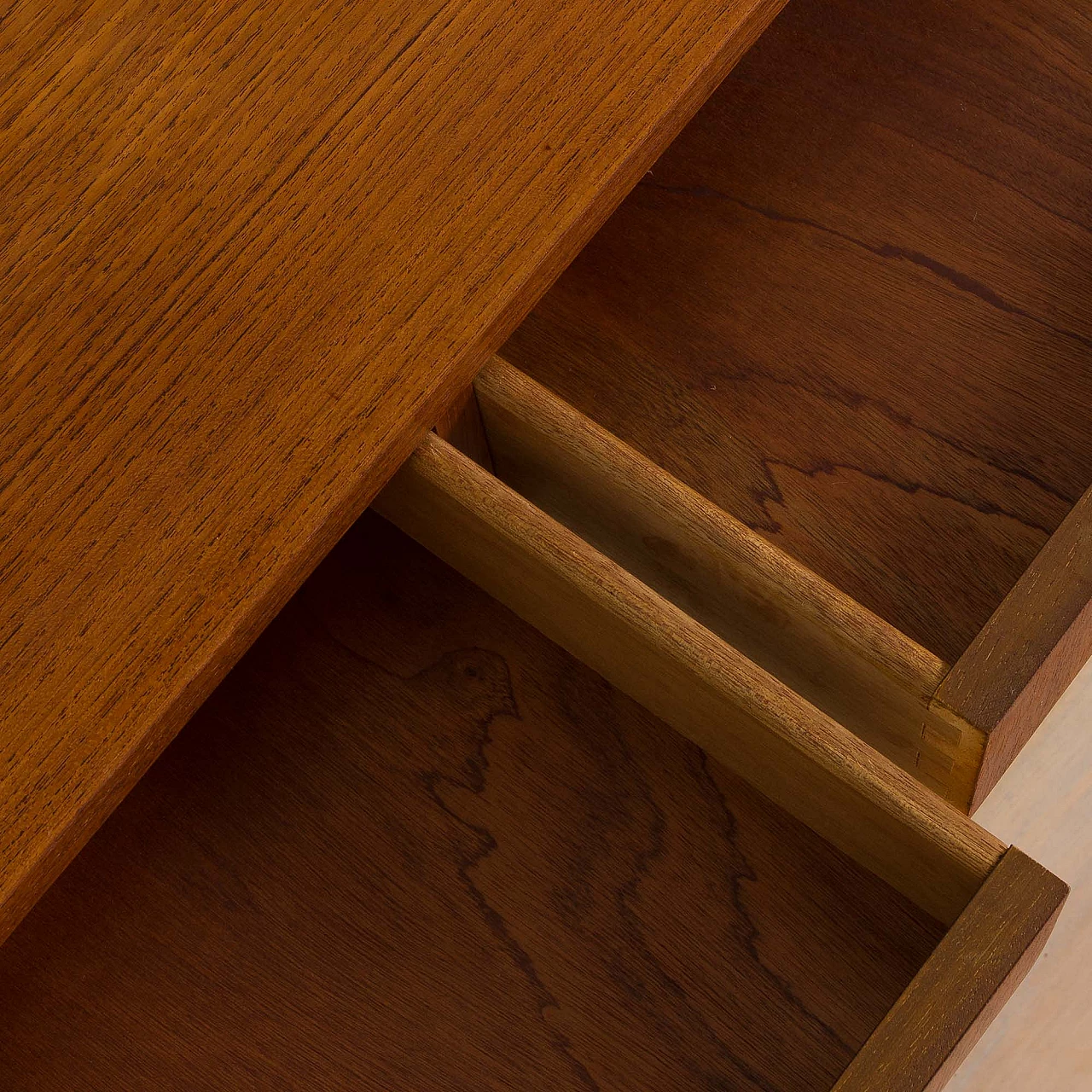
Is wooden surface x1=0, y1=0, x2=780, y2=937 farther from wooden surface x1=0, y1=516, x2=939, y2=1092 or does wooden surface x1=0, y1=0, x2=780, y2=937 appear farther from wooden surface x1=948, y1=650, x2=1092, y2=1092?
wooden surface x1=948, y1=650, x2=1092, y2=1092

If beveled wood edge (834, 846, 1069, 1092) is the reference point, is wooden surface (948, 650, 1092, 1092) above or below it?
above

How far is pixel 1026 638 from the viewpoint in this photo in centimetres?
60

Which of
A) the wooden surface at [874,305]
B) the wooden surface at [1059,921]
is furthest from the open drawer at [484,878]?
the wooden surface at [1059,921]

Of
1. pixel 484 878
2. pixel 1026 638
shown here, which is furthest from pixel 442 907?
pixel 1026 638

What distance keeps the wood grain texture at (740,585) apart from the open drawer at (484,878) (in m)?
0.05

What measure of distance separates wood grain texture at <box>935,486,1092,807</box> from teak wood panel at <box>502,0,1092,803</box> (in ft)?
0.27

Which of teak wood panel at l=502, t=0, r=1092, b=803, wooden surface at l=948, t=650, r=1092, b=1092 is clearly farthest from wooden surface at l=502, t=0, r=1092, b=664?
wooden surface at l=948, t=650, r=1092, b=1092

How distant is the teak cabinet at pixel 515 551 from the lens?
1.85 ft

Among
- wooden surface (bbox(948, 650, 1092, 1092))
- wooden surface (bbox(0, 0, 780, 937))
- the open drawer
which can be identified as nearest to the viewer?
wooden surface (bbox(0, 0, 780, 937))

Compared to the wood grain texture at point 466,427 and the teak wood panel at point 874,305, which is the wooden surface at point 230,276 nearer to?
the wood grain texture at point 466,427

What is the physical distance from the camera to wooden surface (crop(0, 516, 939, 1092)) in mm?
653

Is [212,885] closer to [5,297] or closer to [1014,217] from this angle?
[5,297]

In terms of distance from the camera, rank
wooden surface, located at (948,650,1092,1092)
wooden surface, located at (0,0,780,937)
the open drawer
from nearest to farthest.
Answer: wooden surface, located at (0,0,780,937)
the open drawer
wooden surface, located at (948,650,1092,1092)

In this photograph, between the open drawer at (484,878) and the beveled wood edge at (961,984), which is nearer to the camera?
the beveled wood edge at (961,984)
